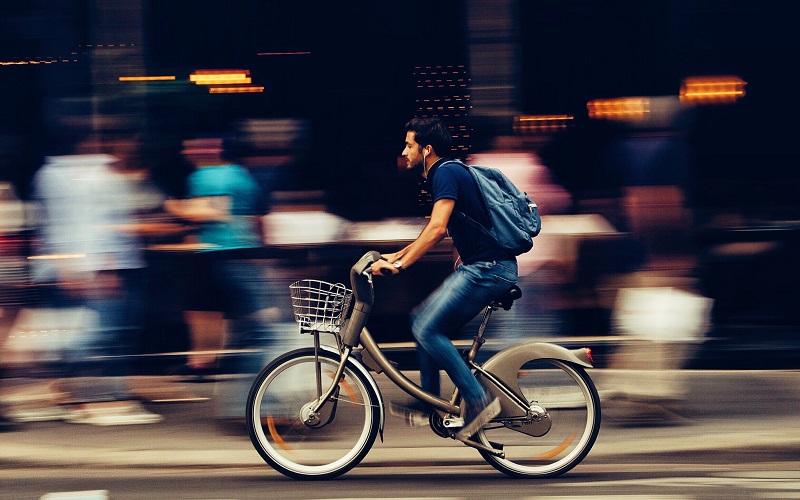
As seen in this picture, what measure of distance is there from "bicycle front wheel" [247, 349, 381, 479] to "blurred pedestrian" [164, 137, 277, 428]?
47.0 inches

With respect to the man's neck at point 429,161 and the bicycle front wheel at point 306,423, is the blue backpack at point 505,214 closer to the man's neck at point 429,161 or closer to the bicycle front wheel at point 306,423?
the man's neck at point 429,161

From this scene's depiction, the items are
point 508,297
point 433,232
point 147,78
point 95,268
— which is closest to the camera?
point 433,232

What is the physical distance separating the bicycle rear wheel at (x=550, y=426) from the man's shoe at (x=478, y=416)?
0.34 feet

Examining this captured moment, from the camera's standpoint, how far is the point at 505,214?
5406 millimetres

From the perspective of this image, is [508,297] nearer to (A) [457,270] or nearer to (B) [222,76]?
(A) [457,270]

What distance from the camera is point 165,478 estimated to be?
5984 mm

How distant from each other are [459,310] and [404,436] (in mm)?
1555

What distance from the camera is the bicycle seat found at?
5492 mm

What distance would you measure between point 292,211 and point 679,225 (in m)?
2.84

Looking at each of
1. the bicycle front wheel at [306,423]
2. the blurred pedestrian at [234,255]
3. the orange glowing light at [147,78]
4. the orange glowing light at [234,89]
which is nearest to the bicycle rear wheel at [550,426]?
the bicycle front wheel at [306,423]

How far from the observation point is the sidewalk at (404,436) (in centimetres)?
638

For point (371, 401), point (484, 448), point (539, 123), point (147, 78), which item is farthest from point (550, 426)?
point (147, 78)

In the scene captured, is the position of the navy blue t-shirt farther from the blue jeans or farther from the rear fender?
the rear fender

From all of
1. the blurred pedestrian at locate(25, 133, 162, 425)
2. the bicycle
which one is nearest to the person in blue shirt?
the bicycle
